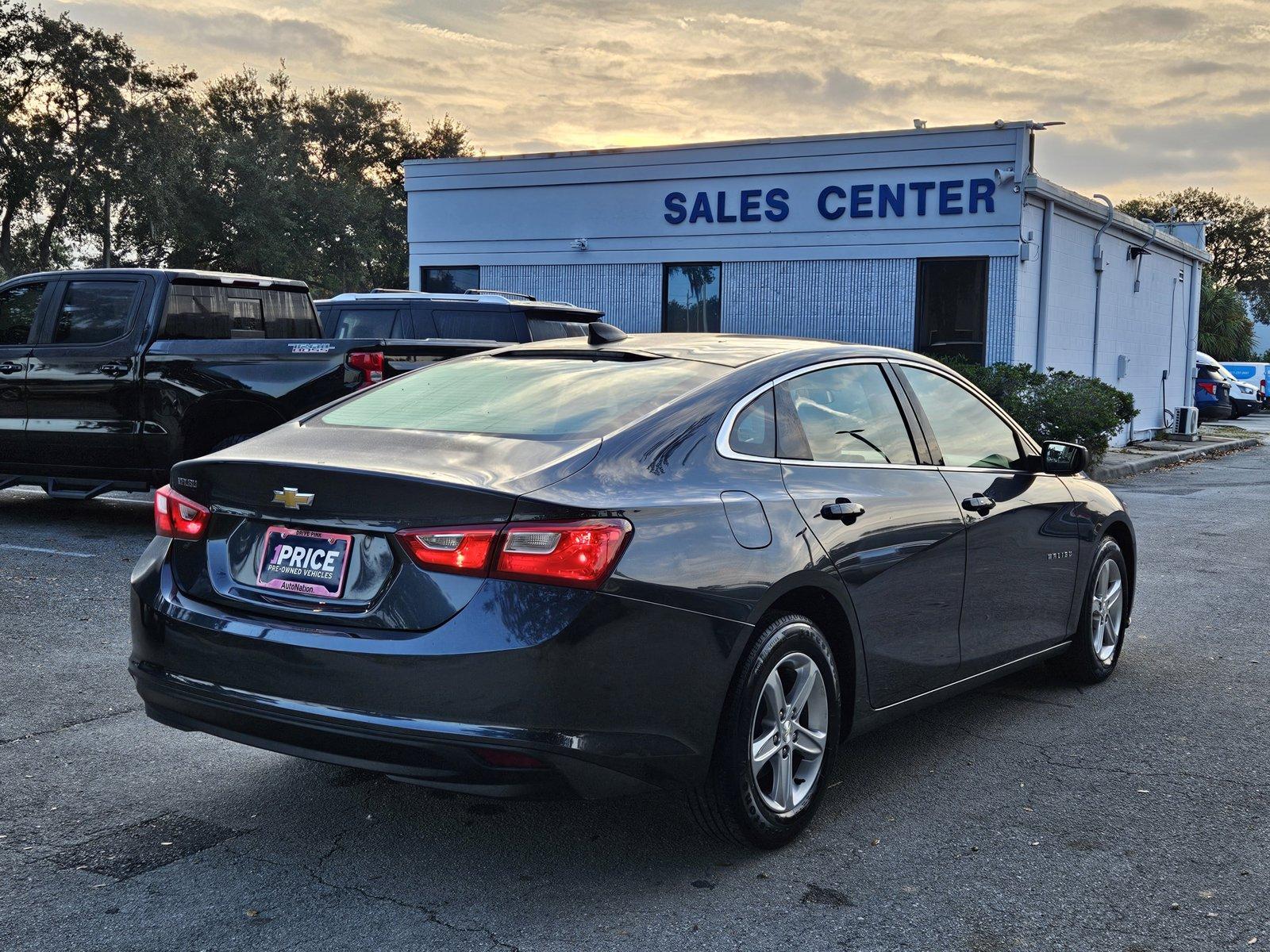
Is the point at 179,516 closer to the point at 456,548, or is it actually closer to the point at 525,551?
the point at 456,548

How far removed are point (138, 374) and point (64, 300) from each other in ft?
3.48

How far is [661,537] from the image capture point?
353cm

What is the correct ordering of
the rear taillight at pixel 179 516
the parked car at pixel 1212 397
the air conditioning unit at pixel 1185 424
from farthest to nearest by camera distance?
1. the parked car at pixel 1212 397
2. the air conditioning unit at pixel 1185 424
3. the rear taillight at pixel 179 516

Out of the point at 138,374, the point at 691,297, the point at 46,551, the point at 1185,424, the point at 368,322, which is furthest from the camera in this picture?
the point at 1185,424

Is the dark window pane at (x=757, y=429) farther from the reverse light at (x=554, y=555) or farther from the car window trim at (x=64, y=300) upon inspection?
the car window trim at (x=64, y=300)

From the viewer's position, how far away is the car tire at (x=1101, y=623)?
5.93m

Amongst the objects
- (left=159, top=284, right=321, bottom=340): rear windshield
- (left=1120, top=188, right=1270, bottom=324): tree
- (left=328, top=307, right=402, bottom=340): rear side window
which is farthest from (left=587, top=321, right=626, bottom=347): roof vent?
(left=1120, top=188, right=1270, bottom=324): tree

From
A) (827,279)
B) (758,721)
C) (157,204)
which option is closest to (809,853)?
(758,721)

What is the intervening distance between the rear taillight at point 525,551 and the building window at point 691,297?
18999 mm

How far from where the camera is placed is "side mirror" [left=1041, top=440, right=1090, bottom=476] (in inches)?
216

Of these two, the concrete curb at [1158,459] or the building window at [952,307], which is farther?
the building window at [952,307]

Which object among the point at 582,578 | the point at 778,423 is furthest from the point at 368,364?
the point at 582,578

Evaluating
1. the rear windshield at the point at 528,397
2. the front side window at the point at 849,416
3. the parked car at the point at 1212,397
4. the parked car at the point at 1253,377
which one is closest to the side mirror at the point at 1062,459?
the front side window at the point at 849,416

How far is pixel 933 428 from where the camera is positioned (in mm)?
5020
